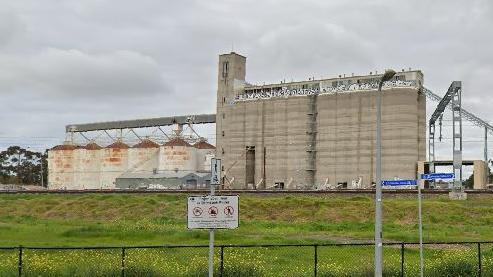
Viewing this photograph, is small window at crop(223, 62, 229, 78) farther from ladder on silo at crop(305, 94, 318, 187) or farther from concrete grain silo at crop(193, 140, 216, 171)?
ladder on silo at crop(305, 94, 318, 187)

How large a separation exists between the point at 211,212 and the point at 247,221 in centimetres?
4868

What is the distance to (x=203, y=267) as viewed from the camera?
68.5ft

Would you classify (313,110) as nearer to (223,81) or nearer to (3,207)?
(223,81)

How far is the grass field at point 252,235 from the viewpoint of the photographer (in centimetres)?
2130

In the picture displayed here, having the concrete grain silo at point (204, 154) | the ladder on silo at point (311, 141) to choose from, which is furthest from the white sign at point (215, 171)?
the concrete grain silo at point (204, 154)

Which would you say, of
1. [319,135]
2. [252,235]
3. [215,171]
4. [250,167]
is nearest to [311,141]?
[319,135]

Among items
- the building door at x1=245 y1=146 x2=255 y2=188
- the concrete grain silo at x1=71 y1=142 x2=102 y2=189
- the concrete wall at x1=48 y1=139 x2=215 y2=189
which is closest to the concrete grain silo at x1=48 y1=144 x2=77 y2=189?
the concrete wall at x1=48 y1=139 x2=215 y2=189

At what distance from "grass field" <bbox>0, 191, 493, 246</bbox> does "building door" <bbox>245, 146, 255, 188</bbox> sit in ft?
118

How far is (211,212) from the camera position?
13383mm

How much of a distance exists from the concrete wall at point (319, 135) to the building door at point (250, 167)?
3.04 ft

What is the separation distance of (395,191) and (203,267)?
215ft

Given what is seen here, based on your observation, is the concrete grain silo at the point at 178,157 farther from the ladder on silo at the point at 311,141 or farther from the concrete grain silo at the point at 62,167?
the concrete grain silo at the point at 62,167

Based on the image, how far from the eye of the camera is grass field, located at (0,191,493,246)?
136ft

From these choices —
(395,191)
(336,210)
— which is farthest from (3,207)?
(395,191)
